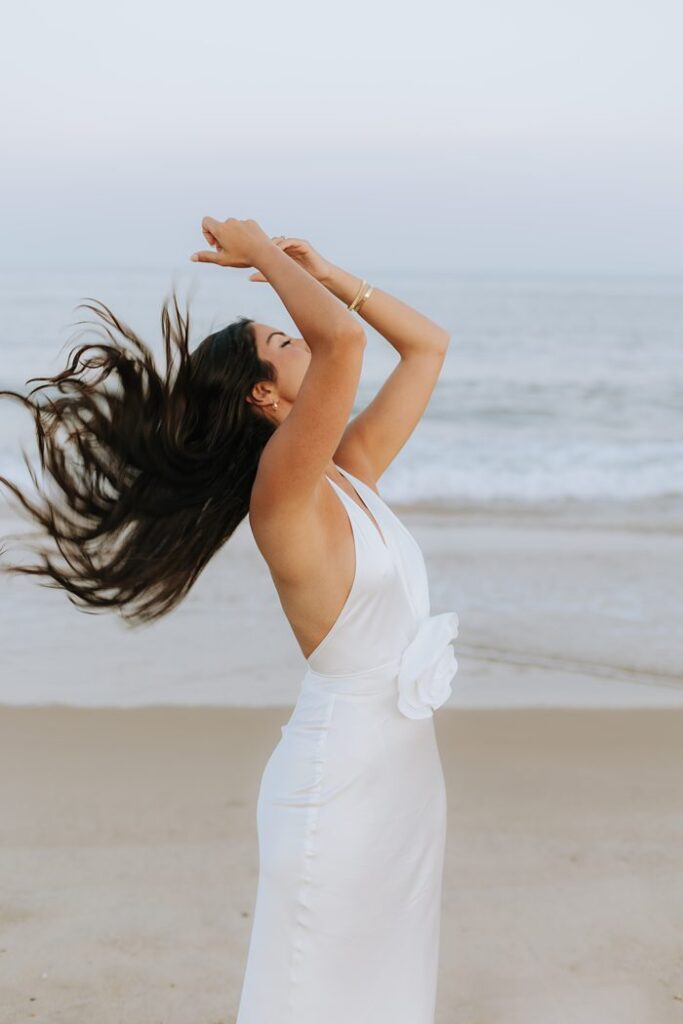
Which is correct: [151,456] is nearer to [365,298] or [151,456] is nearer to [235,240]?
[235,240]

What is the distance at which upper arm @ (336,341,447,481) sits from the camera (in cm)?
316

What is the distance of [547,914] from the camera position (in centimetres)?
412

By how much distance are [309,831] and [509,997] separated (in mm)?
1488

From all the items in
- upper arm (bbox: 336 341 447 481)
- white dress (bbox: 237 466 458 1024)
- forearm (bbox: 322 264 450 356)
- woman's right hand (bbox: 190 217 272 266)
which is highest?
woman's right hand (bbox: 190 217 272 266)

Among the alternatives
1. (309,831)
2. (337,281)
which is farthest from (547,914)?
(337,281)

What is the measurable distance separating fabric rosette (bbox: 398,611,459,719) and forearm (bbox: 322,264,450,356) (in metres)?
0.81

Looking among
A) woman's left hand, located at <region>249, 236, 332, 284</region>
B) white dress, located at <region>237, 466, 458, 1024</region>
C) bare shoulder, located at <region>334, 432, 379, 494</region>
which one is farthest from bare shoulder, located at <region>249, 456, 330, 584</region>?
woman's left hand, located at <region>249, 236, 332, 284</region>

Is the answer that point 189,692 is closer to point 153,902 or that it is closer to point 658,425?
point 153,902

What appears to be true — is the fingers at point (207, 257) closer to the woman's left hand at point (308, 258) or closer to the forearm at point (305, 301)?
the forearm at point (305, 301)

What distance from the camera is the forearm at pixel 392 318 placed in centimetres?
307

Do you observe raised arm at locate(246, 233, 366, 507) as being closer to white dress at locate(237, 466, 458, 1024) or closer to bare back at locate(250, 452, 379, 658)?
bare back at locate(250, 452, 379, 658)

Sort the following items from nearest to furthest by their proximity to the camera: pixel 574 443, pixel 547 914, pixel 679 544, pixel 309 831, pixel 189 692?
pixel 309 831, pixel 547 914, pixel 189 692, pixel 679 544, pixel 574 443

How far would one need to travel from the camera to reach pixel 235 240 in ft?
8.09

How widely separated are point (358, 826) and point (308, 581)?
19.6 inches
